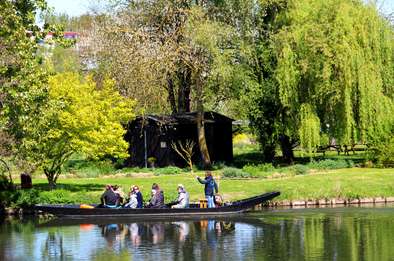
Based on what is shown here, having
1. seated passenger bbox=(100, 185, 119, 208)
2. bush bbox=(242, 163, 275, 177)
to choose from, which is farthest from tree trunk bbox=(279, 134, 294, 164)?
seated passenger bbox=(100, 185, 119, 208)

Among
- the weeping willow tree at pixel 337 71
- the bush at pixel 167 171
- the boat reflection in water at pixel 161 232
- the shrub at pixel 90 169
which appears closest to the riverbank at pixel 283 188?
the weeping willow tree at pixel 337 71

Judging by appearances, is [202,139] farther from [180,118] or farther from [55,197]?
[55,197]

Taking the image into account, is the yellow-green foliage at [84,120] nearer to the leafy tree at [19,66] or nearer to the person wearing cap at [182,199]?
the person wearing cap at [182,199]

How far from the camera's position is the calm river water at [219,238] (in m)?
21.6

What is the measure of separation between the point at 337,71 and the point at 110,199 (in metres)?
18.2

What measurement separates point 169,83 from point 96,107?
48.0ft

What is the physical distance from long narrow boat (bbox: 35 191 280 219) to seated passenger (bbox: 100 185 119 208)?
387 millimetres

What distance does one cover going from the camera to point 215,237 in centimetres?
2527

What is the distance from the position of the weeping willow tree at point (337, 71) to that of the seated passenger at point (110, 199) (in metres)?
15.8

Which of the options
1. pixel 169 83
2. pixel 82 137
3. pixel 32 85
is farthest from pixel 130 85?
pixel 32 85

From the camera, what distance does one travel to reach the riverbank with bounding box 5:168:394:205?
113ft

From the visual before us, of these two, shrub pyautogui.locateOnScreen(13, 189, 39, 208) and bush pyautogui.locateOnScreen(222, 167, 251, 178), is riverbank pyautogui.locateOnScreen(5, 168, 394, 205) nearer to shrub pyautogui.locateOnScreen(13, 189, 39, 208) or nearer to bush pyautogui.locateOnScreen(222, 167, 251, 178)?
shrub pyautogui.locateOnScreen(13, 189, 39, 208)

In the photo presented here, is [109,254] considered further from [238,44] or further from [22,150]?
[238,44]

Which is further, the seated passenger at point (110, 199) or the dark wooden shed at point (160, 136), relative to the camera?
the dark wooden shed at point (160, 136)
